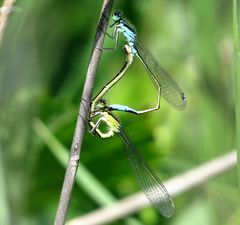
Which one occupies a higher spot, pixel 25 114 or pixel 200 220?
pixel 25 114

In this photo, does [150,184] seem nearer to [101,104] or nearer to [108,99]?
[101,104]

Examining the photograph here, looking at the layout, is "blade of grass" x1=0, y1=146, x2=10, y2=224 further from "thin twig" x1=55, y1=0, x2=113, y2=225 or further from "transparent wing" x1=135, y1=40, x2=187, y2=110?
"thin twig" x1=55, y1=0, x2=113, y2=225

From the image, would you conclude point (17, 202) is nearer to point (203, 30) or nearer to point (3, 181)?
point (3, 181)

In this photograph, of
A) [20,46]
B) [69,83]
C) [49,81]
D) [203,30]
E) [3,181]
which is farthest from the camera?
[69,83]

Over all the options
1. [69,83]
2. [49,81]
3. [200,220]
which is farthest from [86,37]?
[200,220]

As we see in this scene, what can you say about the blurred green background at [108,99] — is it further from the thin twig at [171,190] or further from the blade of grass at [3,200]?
the thin twig at [171,190]

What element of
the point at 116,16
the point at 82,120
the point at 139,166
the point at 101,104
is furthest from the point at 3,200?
the point at 82,120
